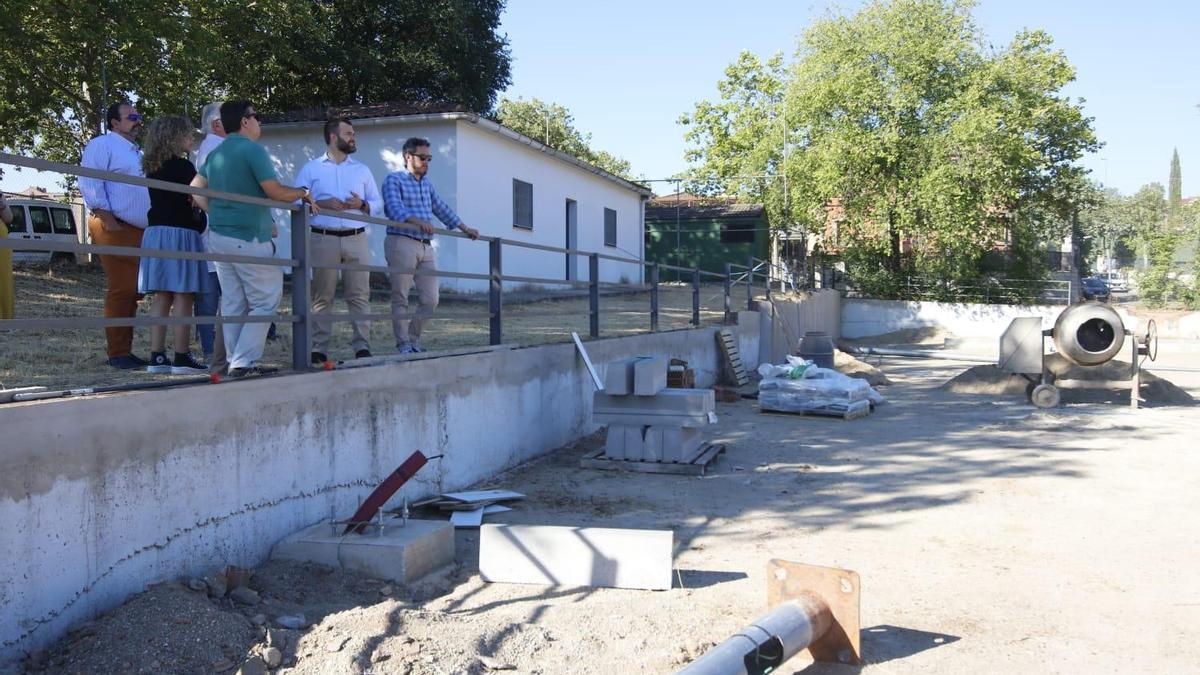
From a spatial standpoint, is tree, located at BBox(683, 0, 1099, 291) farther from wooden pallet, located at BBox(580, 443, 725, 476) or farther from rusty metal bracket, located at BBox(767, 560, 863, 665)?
rusty metal bracket, located at BBox(767, 560, 863, 665)

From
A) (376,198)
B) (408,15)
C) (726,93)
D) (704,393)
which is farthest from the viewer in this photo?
(726,93)

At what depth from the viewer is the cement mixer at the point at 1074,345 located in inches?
445

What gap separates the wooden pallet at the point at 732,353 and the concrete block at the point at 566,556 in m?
9.20

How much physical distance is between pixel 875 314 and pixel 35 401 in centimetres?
2777

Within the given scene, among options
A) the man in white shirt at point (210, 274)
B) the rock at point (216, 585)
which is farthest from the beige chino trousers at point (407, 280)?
the rock at point (216, 585)

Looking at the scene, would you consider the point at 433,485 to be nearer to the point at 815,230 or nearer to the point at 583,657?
the point at 583,657

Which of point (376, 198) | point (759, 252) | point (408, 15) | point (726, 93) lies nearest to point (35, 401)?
point (376, 198)

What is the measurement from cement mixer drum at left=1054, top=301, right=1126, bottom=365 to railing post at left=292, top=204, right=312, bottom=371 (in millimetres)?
10119

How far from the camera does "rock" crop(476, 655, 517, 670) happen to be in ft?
10.4

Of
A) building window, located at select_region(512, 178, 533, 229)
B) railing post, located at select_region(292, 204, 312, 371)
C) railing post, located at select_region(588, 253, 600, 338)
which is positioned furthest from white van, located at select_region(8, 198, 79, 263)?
railing post, located at select_region(292, 204, 312, 371)

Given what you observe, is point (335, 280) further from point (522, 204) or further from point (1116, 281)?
point (1116, 281)

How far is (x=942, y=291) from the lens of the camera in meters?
28.9

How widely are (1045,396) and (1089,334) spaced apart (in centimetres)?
104

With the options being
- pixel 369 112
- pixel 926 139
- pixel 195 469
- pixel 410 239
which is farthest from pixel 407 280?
pixel 926 139
